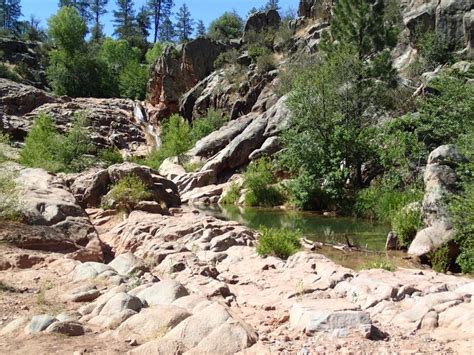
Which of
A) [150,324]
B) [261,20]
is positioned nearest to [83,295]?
[150,324]

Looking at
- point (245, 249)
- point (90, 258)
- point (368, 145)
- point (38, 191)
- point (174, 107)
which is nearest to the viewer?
point (90, 258)

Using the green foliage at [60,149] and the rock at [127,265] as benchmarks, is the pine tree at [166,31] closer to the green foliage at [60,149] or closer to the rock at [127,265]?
the green foliage at [60,149]

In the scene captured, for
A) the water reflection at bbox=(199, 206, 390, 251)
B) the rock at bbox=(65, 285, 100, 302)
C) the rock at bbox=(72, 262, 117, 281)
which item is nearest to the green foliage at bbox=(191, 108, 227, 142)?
the water reflection at bbox=(199, 206, 390, 251)

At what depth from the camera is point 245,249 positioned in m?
12.3

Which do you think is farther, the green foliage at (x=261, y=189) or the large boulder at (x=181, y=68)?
the large boulder at (x=181, y=68)

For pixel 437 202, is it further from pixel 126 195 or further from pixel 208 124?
pixel 208 124

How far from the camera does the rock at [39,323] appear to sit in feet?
18.7

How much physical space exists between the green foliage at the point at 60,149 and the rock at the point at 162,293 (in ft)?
76.2

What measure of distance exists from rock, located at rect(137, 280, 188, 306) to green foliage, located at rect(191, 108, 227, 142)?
3826cm

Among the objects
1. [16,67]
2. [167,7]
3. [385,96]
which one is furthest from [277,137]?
[167,7]

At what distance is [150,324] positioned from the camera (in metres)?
5.79

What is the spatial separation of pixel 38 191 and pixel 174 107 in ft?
139

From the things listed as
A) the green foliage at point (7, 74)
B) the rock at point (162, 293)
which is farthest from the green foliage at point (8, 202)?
the green foliage at point (7, 74)

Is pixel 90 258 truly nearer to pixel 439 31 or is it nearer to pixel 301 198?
pixel 301 198
